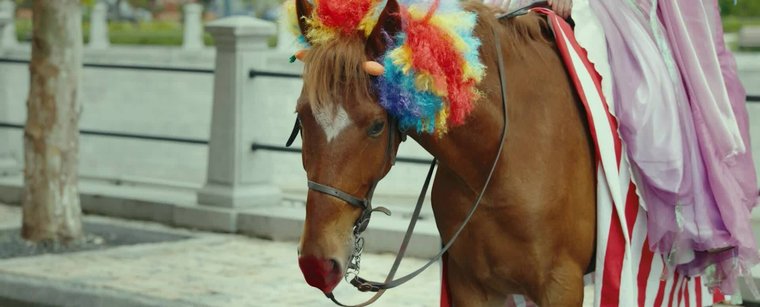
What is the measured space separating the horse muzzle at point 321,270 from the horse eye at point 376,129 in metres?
0.42

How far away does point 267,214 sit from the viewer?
34.3 feet

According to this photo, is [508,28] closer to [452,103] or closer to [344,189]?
[452,103]

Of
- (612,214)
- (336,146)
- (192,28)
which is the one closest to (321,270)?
(336,146)

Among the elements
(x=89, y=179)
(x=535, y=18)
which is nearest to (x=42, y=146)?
(x=89, y=179)

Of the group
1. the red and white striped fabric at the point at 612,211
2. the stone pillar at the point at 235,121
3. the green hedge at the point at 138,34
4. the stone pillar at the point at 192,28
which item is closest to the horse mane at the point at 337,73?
the red and white striped fabric at the point at 612,211

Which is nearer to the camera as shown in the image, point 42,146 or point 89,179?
point 42,146

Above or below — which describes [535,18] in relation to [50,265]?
above

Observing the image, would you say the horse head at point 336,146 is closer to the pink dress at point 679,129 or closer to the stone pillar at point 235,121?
the pink dress at point 679,129

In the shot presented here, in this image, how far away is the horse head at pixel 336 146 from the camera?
4.23 metres

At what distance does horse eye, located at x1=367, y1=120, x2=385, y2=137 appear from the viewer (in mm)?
4297

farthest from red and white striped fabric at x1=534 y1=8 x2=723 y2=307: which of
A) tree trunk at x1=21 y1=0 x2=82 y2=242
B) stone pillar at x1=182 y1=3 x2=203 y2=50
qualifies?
stone pillar at x1=182 y1=3 x2=203 y2=50

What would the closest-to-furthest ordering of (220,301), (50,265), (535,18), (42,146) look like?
(535,18) → (220,301) → (50,265) → (42,146)

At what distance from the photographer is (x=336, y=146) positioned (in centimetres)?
423

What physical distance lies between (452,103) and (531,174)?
529 mm
